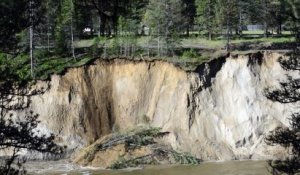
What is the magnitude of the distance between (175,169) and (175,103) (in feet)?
25.7

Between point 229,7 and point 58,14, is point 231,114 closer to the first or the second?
point 229,7

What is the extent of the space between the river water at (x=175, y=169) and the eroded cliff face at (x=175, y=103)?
7.91 feet

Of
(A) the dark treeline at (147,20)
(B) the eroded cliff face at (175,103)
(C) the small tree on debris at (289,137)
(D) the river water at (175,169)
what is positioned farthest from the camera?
(A) the dark treeline at (147,20)

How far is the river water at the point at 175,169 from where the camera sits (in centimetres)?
3500

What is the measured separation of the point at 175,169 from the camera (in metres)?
36.1

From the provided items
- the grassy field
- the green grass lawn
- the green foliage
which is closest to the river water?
the grassy field

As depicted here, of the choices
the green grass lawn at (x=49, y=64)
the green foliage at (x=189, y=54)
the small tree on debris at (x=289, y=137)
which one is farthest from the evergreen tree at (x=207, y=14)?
the small tree on debris at (x=289, y=137)

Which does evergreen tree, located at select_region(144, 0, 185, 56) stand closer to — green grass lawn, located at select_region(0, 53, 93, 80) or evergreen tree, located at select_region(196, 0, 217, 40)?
evergreen tree, located at select_region(196, 0, 217, 40)

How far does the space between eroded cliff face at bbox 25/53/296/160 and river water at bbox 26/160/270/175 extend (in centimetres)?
241

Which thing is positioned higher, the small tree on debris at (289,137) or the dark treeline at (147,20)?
the dark treeline at (147,20)

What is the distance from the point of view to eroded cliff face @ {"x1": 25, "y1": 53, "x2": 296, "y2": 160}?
134 feet

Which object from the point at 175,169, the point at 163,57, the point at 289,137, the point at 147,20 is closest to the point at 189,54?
the point at 163,57

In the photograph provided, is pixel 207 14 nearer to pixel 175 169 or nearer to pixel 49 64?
pixel 49 64

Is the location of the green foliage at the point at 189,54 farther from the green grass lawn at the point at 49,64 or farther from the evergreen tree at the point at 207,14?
the evergreen tree at the point at 207,14
